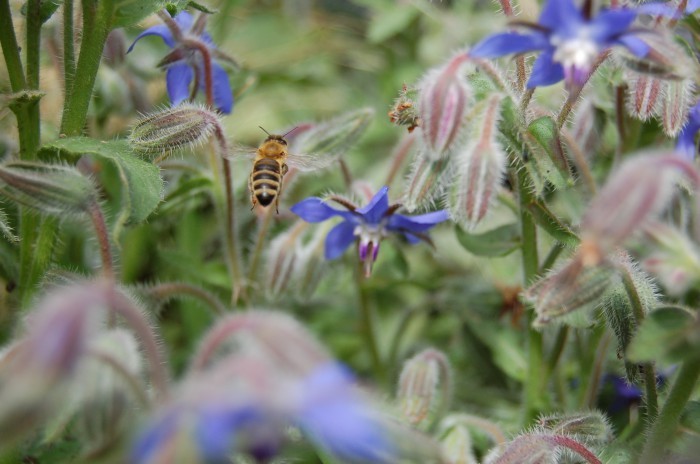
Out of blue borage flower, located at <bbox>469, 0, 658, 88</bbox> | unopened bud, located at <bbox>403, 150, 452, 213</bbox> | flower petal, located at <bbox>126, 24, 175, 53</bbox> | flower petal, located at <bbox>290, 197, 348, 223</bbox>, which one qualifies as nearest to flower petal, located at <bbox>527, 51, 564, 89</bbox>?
blue borage flower, located at <bbox>469, 0, 658, 88</bbox>

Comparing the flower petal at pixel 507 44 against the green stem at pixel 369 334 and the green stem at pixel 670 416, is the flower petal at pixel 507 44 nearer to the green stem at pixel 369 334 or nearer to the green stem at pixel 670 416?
the green stem at pixel 670 416

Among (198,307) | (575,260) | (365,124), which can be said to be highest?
(365,124)

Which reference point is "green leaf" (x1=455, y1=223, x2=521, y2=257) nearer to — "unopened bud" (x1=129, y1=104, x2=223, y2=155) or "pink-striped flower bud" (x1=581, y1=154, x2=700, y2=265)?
"unopened bud" (x1=129, y1=104, x2=223, y2=155)

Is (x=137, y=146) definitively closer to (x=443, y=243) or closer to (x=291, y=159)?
(x=291, y=159)

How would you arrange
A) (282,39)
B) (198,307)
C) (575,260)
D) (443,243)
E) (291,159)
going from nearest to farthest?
(575,260)
(291,159)
(198,307)
(443,243)
(282,39)

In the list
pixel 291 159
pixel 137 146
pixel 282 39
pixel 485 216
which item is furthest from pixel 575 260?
pixel 282 39

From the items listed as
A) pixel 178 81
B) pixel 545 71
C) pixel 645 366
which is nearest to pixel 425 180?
pixel 545 71
